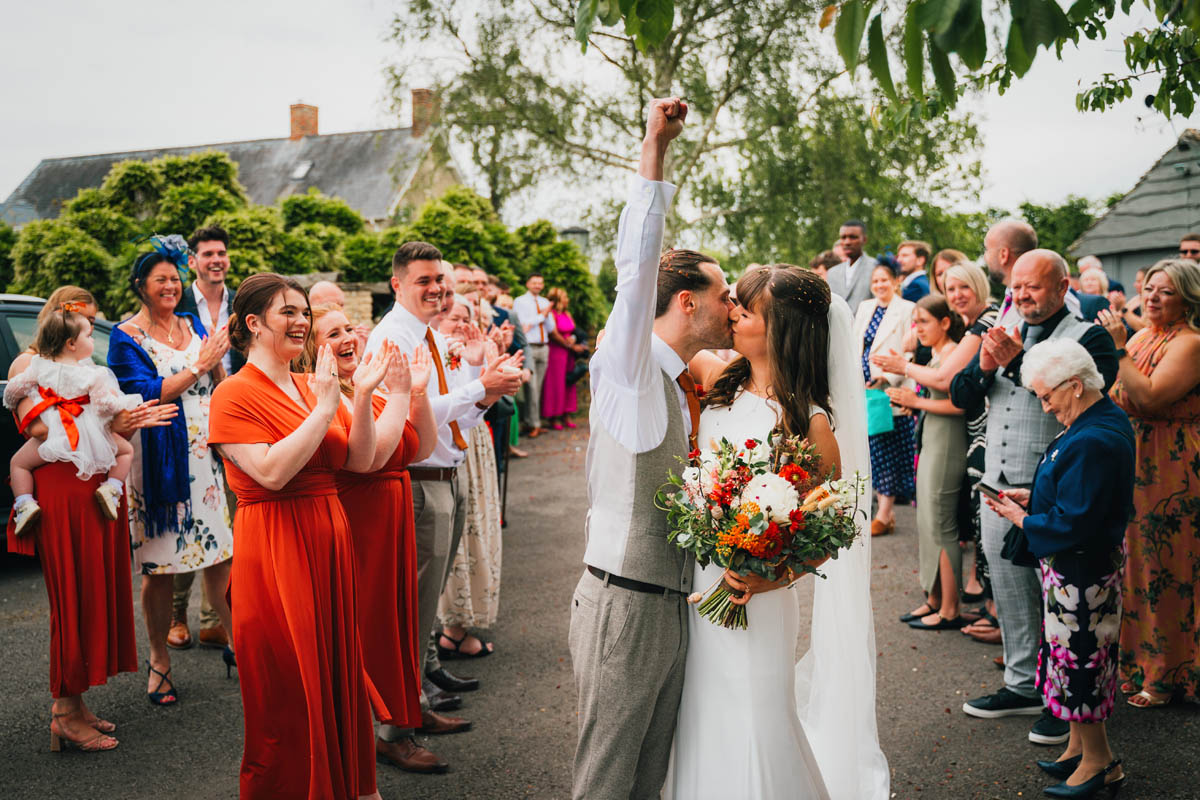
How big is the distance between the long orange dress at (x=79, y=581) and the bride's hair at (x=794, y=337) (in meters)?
3.46

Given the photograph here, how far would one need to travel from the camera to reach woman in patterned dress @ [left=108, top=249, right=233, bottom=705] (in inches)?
199

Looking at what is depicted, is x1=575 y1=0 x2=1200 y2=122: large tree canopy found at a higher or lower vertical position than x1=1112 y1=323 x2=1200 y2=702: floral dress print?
higher

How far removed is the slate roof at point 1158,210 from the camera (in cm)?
1677

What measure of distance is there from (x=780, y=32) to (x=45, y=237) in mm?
15149

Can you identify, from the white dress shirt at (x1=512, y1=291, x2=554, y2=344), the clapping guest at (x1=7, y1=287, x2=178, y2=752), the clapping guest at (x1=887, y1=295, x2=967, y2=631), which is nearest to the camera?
the clapping guest at (x1=7, y1=287, x2=178, y2=752)

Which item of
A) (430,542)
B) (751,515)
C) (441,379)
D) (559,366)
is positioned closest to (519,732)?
(430,542)

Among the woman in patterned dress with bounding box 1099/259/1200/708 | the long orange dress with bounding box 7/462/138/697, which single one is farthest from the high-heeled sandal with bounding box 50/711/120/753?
the woman in patterned dress with bounding box 1099/259/1200/708

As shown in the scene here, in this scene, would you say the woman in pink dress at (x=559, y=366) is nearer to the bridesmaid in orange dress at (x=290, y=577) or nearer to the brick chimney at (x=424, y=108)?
the brick chimney at (x=424, y=108)

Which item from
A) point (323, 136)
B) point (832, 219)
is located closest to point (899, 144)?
point (832, 219)

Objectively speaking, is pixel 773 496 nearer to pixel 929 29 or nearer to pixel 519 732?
pixel 929 29

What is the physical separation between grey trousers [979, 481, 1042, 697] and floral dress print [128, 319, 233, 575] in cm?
444

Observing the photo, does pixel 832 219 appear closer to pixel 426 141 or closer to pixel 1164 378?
pixel 426 141

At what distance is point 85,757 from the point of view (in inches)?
169

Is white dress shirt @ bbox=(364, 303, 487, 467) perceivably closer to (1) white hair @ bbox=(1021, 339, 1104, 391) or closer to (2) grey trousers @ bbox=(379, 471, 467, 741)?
(2) grey trousers @ bbox=(379, 471, 467, 741)
